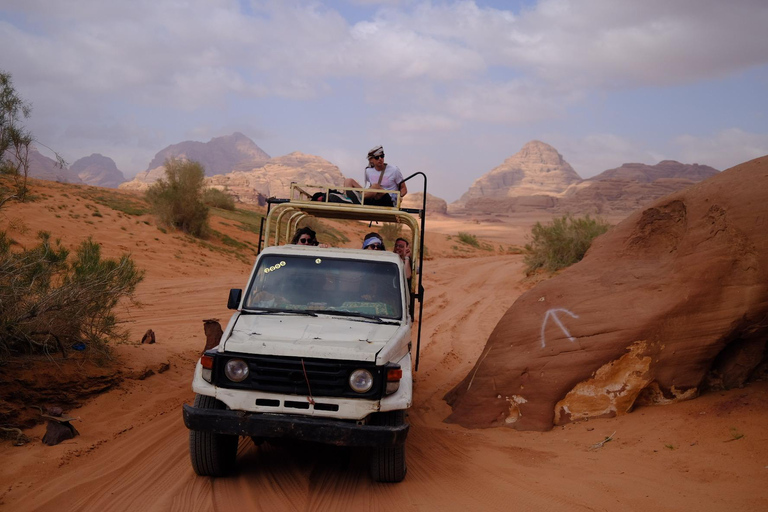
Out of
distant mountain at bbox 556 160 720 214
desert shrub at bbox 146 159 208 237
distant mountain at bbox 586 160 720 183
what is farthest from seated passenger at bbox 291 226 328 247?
distant mountain at bbox 586 160 720 183

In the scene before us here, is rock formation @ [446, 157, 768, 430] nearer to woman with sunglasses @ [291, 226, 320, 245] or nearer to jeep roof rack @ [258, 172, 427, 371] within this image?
jeep roof rack @ [258, 172, 427, 371]

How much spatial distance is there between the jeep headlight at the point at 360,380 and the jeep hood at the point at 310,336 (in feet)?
0.38

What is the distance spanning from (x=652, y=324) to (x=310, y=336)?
133 inches

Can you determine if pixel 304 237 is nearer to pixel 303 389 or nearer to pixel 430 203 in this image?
pixel 303 389

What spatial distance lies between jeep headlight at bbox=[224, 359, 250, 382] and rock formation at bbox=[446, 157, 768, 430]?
2993 mm

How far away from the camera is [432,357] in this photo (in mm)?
10414

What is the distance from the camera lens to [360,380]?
4629 millimetres

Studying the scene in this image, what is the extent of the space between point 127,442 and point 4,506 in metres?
1.48

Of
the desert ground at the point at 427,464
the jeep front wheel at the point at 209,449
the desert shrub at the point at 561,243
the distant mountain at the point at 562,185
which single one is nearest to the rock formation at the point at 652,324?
the desert ground at the point at 427,464

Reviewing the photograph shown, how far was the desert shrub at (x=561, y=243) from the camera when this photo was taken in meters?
19.3

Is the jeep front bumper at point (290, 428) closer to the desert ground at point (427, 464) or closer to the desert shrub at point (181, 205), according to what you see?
the desert ground at point (427, 464)

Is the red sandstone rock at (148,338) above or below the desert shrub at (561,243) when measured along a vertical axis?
below

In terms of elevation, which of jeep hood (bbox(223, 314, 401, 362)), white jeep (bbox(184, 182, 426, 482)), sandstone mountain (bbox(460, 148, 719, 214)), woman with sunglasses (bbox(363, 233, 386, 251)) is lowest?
white jeep (bbox(184, 182, 426, 482))

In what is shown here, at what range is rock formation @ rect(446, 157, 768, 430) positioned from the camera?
5.79 m
